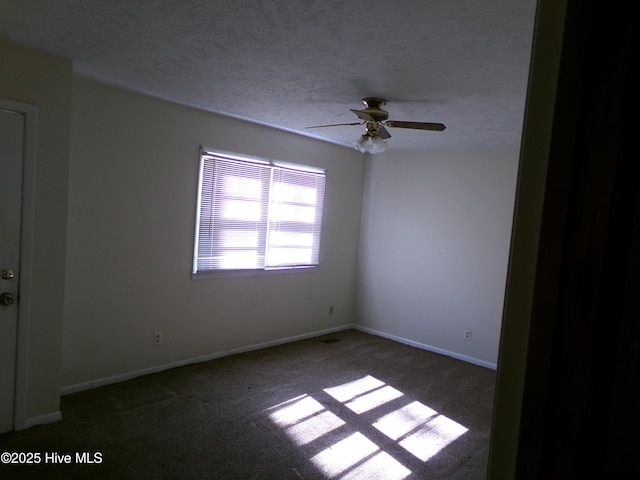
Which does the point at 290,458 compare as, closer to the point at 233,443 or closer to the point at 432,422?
the point at 233,443

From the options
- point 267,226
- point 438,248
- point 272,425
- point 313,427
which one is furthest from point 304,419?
point 438,248

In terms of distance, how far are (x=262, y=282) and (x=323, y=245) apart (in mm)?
1084

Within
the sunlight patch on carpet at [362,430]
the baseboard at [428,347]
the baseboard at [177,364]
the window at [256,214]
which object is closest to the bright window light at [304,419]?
the sunlight patch on carpet at [362,430]

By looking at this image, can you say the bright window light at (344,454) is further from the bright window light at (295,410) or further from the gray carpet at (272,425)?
the bright window light at (295,410)

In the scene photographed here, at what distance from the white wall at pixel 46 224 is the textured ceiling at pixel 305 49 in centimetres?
21

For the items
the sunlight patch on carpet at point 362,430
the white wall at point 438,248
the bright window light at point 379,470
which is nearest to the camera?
the bright window light at point 379,470

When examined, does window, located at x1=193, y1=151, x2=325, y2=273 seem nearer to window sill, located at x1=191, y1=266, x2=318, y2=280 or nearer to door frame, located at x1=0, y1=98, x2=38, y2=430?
window sill, located at x1=191, y1=266, x2=318, y2=280

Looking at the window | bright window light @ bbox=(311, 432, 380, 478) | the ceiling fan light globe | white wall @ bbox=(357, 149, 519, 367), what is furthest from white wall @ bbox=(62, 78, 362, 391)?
bright window light @ bbox=(311, 432, 380, 478)

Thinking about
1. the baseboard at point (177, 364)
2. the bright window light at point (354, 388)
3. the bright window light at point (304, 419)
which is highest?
the baseboard at point (177, 364)

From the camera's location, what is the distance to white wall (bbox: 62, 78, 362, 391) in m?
3.37

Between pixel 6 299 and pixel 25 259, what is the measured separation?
28 centimetres

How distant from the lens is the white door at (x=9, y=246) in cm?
262

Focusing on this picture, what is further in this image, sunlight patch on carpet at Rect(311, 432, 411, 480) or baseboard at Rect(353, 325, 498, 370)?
baseboard at Rect(353, 325, 498, 370)

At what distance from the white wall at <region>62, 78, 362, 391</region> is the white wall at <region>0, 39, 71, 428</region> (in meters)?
0.44
